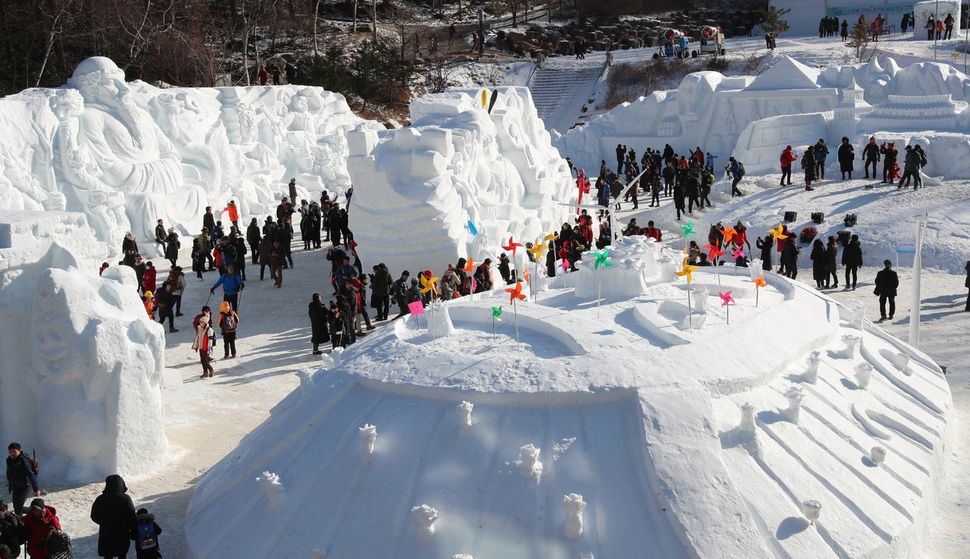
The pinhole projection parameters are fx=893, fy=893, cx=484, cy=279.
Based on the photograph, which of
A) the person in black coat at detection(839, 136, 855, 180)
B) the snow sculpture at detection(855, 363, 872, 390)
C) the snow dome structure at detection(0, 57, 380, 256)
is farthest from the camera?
the person in black coat at detection(839, 136, 855, 180)

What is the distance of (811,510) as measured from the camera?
6.54m

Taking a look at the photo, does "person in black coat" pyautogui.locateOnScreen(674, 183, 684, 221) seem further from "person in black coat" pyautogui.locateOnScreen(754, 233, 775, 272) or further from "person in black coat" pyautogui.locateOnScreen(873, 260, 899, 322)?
"person in black coat" pyautogui.locateOnScreen(873, 260, 899, 322)

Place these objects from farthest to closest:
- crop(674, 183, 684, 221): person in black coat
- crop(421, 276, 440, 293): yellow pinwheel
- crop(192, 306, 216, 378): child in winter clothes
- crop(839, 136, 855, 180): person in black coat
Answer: crop(674, 183, 684, 221): person in black coat → crop(839, 136, 855, 180): person in black coat → crop(192, 306, 216, 378): child in winter clothes → crop(421, 276, 440, 293): yellow pinwheel

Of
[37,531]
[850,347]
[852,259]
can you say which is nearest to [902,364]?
[850,347]

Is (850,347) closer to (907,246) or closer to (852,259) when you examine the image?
(852,259)

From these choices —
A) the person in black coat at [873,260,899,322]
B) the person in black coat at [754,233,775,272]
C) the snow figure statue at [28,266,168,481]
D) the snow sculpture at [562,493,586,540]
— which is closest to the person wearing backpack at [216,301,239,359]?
the snow figure statue at [28,266,168,481]

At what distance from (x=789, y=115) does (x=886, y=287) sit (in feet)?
41.8

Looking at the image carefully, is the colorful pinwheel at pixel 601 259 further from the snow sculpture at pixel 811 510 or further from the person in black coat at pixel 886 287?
the person in black coat at pixel 886 287

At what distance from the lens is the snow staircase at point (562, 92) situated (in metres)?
39.9

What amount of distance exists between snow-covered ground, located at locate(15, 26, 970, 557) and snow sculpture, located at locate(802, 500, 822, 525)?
162cm

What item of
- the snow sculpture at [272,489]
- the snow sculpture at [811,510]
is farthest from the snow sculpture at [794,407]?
the snow sculpture at [272,489]

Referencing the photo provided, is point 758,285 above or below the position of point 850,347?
above

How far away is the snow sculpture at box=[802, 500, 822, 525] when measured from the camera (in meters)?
6.53

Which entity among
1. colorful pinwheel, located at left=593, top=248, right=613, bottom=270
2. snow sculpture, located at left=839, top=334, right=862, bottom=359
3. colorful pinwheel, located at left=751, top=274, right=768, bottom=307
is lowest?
snow sculpture, located at left=839, top=334, right=862, bottom=359
